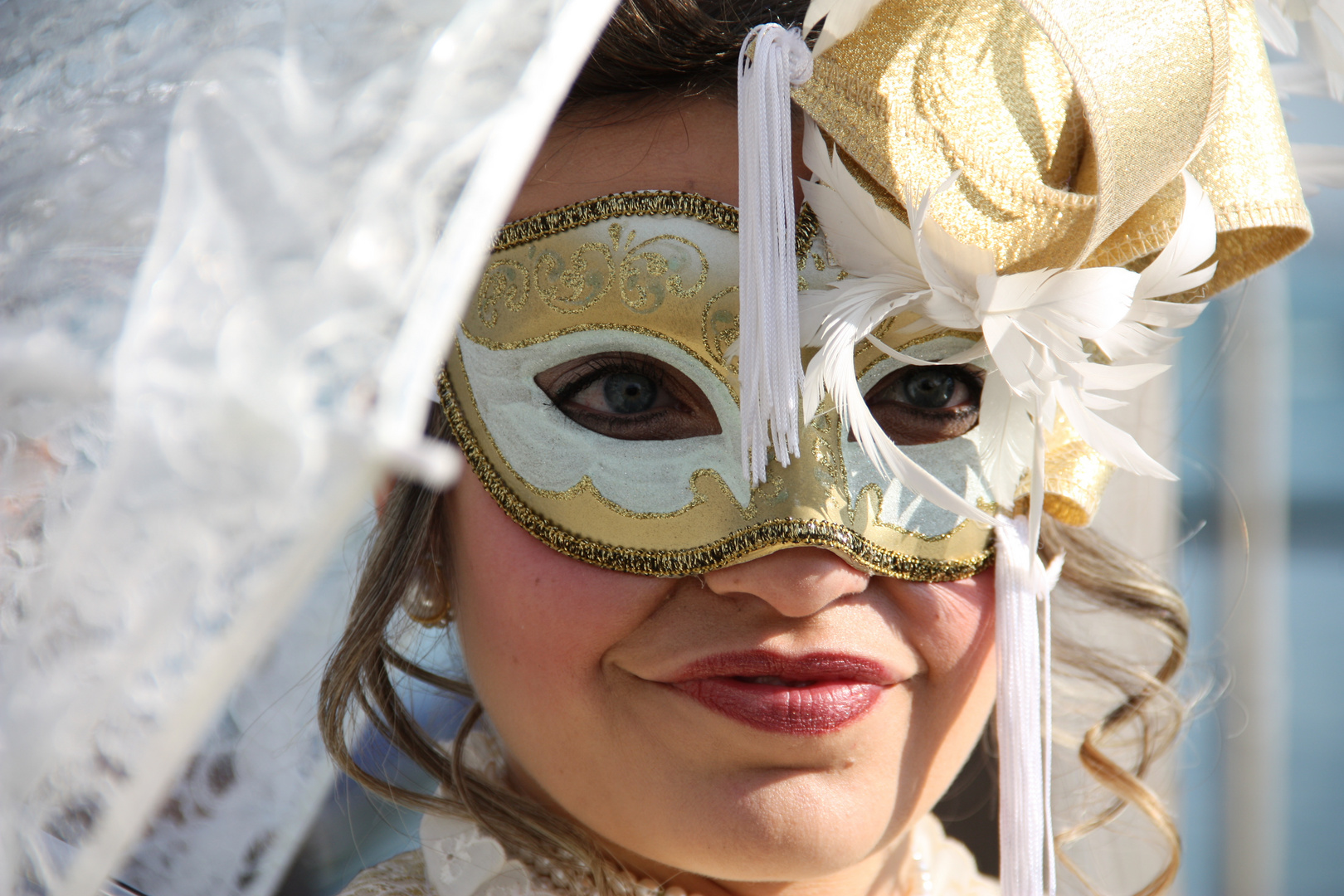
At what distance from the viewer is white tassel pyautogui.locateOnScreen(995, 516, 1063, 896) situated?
3.50 feet

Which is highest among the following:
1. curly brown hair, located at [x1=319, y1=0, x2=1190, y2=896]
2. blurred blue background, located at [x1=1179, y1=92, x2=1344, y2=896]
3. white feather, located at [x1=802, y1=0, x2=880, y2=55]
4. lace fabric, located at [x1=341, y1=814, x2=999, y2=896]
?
white feather, located at [x1=802, y1=0, x2=880, y2=55]

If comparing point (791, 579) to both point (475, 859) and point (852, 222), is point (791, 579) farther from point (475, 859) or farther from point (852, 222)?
point (475, 859)

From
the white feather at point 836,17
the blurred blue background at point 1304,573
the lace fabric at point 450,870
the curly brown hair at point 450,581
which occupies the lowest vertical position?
the blurred blue background at point 1304,573

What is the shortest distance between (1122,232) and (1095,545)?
552mm

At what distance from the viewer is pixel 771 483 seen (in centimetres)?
100

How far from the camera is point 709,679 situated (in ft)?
3.37

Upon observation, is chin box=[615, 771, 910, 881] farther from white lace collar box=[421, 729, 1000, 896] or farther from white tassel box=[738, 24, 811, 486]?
white tassel box=[738, 24, 811, 486]

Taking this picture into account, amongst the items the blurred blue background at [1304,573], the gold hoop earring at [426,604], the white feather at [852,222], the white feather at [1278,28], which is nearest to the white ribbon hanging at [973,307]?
the white feather at [852,222]

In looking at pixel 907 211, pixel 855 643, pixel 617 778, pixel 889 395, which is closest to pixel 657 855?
pixel 617 778

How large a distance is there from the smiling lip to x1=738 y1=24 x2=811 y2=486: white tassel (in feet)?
0.64

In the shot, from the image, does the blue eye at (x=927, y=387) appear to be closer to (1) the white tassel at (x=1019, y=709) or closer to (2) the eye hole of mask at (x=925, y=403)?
(2) the eye hole of mask at (x=925, y=403)

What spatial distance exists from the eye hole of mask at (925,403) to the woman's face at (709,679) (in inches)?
5.6

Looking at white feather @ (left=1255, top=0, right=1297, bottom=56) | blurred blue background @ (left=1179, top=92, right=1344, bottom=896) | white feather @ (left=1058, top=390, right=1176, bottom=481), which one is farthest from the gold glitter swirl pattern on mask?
blurred blue background @ (left=1179, top=92, right=1344, bottom=896)

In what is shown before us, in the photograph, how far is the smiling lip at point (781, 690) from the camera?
101cm
